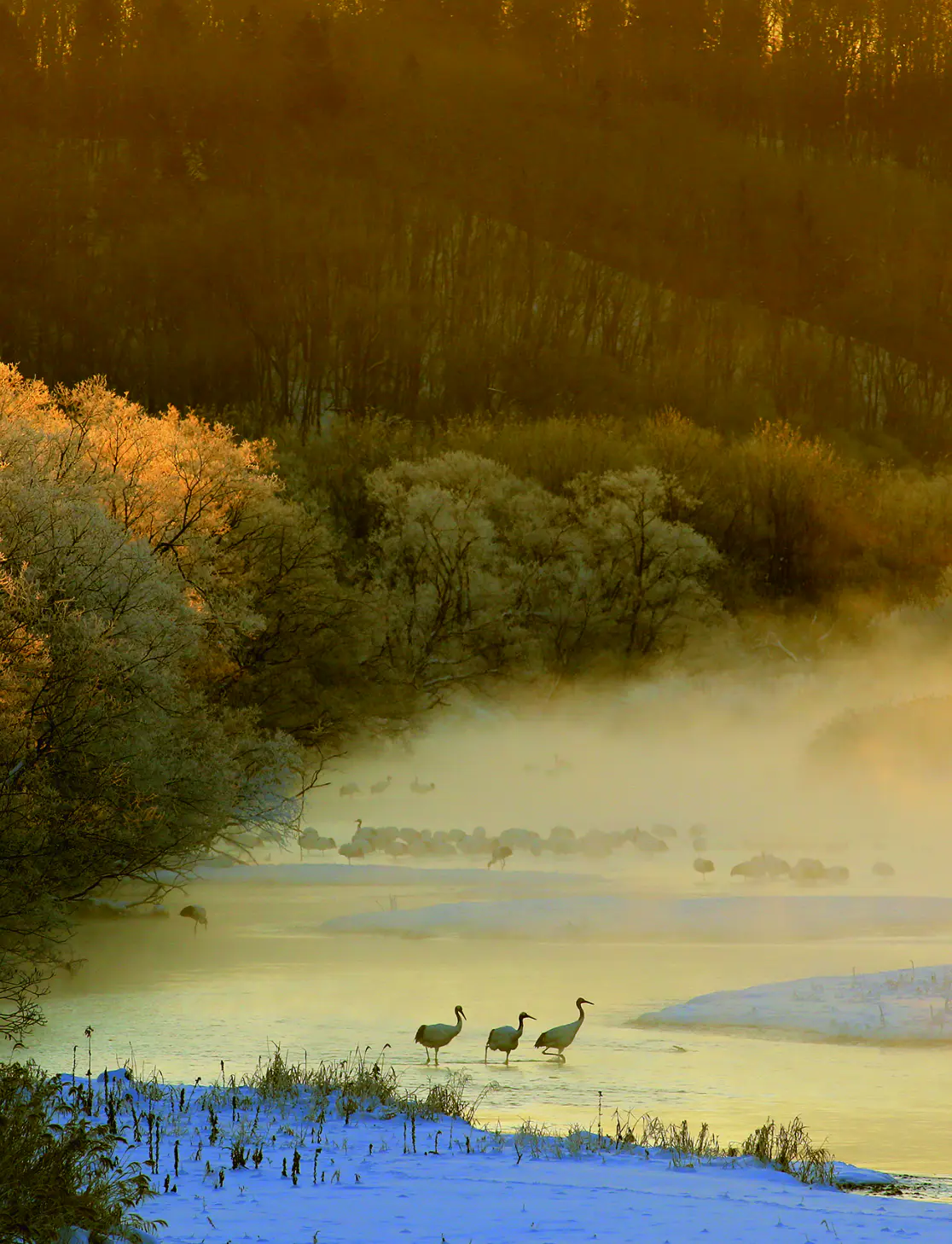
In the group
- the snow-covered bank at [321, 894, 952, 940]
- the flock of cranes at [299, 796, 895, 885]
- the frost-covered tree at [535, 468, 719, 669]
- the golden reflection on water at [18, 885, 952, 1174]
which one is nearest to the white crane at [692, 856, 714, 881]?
the flock of cranes at [299, 796, 895, 885]

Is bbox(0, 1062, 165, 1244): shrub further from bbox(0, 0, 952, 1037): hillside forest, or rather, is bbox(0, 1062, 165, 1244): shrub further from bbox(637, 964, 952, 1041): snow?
bbox(637, 964, 952, 1041): snow

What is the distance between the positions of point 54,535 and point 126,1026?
23.4ft

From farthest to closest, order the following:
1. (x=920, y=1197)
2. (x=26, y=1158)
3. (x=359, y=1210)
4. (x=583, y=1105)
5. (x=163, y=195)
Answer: (x=163, y=195) → (x=583, y=1105) → (x=920, y=1197) → (x=359, y=1210) → (x=26, y=1158)

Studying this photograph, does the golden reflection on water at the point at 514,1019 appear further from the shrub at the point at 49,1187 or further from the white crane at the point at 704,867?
the white crane at the point at 704,867

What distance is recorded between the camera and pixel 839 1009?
19.8 m

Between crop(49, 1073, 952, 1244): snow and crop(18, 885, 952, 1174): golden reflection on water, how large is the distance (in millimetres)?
1881

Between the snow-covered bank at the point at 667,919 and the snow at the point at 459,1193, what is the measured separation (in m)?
12.5

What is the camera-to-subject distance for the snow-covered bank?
2619cm

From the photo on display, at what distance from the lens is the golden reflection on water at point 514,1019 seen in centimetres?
1573

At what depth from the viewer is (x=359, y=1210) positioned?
1130cm

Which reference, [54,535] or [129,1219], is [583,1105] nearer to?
[129,1219]

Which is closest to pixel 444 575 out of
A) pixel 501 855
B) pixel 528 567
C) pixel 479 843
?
pixel 528 567

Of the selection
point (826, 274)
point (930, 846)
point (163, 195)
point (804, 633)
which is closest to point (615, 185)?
point (826, 274)

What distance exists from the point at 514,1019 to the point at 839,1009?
382cm
